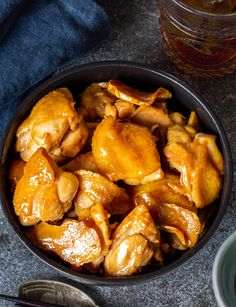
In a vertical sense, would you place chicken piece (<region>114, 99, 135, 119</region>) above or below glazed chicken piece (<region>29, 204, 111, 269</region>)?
above

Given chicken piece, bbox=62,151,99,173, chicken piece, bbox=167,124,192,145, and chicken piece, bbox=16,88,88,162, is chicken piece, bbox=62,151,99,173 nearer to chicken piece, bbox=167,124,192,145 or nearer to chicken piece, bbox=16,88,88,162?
chicken piece, bbox=16,88,88,162

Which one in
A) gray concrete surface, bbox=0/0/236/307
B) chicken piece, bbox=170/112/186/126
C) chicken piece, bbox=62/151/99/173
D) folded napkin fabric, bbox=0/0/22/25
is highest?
folded napkin fabric, bbox=0/0/22/25

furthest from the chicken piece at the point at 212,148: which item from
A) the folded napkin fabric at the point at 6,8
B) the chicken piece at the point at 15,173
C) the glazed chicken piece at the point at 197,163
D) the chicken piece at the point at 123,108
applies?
the folded napkin fabric at the point at 6,8

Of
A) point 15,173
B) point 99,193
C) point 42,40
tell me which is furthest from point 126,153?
point 42,40

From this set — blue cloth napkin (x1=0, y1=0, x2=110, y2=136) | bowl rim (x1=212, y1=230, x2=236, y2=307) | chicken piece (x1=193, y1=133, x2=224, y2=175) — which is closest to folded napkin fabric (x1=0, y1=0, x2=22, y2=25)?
blue cloth napkin (x1=0, y1=0, x2=110, y2=136)

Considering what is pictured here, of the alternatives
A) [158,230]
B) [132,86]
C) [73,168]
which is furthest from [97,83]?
[158,230]
